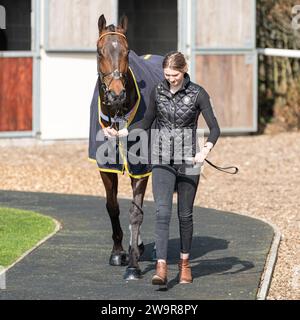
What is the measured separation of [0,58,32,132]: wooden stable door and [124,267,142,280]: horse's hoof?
8.26 m

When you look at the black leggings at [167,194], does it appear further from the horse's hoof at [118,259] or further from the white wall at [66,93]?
the white wall at [66,93]

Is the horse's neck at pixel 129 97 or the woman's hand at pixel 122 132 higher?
the horse's neck at pixel 129 97

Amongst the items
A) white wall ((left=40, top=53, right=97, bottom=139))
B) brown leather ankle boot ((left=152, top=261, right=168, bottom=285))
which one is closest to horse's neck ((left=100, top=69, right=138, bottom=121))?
brown leather ankle boot ((left=152, top=261, right=168, bottom=285))

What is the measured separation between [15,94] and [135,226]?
8.08 meters

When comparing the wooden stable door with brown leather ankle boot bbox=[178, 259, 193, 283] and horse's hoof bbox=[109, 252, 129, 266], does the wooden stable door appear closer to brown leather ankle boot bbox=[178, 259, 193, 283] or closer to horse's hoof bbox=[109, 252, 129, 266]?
horse's hoof bbox=[109, 252, 129, 266]

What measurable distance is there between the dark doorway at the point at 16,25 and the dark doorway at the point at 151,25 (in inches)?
70.5

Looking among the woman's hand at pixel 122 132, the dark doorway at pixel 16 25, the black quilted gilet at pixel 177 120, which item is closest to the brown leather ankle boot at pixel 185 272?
the black quilted gilet at pixel 177 120

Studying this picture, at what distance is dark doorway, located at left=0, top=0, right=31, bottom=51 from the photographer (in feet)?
70.8

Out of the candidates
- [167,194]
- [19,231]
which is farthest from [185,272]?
[19,231]

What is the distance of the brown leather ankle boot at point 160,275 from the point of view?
9.09 m

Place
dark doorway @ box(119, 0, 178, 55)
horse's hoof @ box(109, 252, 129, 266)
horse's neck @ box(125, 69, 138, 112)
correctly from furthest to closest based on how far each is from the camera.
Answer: dark doorway @ box(119, 0, 178, 55)
horse's hoof @ box(109, 252, 129, 266)
horse's neck @ box(125, 69, 138, 112)

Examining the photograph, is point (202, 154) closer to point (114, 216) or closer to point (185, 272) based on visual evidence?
point (185, 272)
